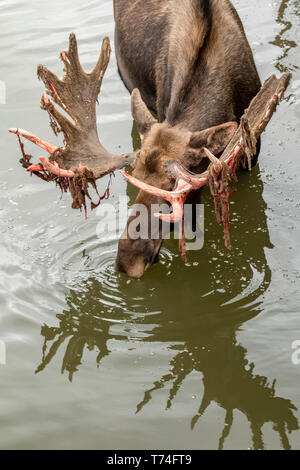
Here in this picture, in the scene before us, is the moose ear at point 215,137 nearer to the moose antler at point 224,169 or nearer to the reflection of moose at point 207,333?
the moose antler at point 224,169

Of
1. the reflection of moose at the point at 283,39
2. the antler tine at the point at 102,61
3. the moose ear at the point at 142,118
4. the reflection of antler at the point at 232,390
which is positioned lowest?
the reflection of antler at the point at 232,390

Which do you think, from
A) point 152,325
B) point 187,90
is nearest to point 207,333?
point 152,325

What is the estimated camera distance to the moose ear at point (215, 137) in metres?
5.20

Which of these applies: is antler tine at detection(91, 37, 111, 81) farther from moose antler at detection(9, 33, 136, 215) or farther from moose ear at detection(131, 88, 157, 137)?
moose ear at detection(131, 88, 157, 137)

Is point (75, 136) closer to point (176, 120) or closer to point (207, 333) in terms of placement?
point (176, 120)

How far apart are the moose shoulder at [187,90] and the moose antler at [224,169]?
187mm

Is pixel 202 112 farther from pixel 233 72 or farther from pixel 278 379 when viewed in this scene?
pixel 278 379

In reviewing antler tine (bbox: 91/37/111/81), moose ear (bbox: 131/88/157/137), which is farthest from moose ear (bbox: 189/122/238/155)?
antler tine (bbox: 91/37/111/81)

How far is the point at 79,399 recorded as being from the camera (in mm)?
4973

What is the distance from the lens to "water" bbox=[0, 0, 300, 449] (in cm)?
471

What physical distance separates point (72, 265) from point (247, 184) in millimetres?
1866

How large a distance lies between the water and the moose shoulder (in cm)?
49

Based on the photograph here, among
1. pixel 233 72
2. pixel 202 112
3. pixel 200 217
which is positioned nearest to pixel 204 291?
pixel 200 217

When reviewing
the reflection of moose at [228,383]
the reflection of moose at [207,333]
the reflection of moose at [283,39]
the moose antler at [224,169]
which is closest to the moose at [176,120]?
the moose antler at [224,169]
